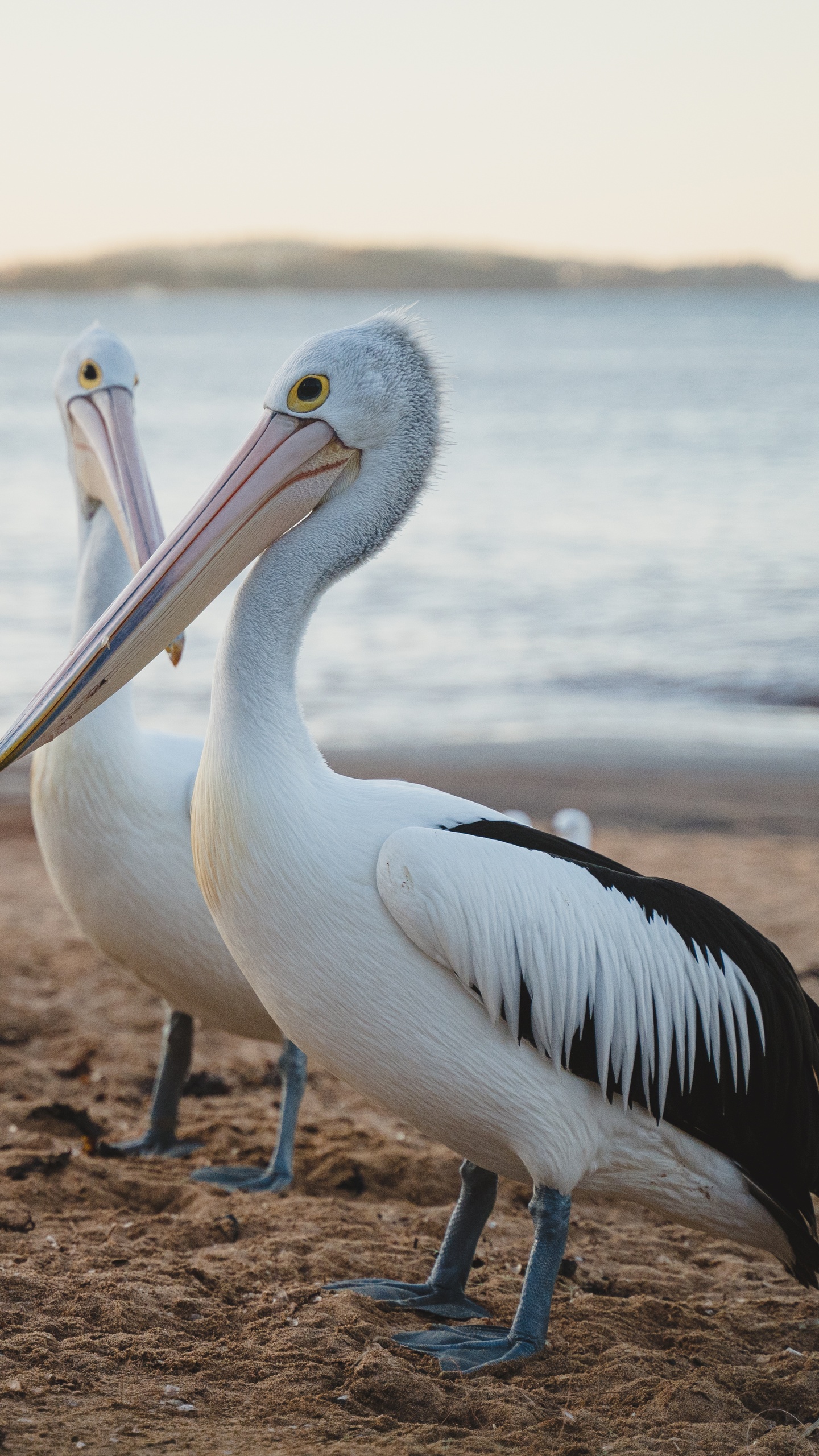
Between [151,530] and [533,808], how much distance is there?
421 cm

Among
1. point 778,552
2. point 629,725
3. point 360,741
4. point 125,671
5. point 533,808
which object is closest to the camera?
point 125,671

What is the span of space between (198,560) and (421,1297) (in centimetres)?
167

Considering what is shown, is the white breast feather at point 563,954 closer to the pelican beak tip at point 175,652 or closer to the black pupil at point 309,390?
the black pupil at point 309,390

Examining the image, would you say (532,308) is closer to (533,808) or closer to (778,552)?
(778,552)

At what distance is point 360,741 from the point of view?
924cm

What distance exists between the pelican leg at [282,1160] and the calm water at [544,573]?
191cm

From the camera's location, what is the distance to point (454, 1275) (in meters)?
3.12

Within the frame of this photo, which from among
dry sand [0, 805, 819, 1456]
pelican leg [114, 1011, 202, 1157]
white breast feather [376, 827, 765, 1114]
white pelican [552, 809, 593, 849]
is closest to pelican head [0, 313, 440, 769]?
white breast feather [376, 827, 765, 1114]

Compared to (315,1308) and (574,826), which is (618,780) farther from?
(315,1308)

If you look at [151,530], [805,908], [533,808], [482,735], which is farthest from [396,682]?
[151,530]

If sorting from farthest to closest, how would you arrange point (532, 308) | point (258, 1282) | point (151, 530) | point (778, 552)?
1. point (532, 308)
2. point (778, 552)
3. point (151, 530)
4. point (258, 1282)

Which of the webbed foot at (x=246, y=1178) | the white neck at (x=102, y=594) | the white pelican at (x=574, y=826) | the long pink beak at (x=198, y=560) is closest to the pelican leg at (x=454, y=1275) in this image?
the webbed foot at (x=246, y=1178)

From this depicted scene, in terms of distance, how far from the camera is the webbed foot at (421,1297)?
307 centimetres

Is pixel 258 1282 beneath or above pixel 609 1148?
beneath
